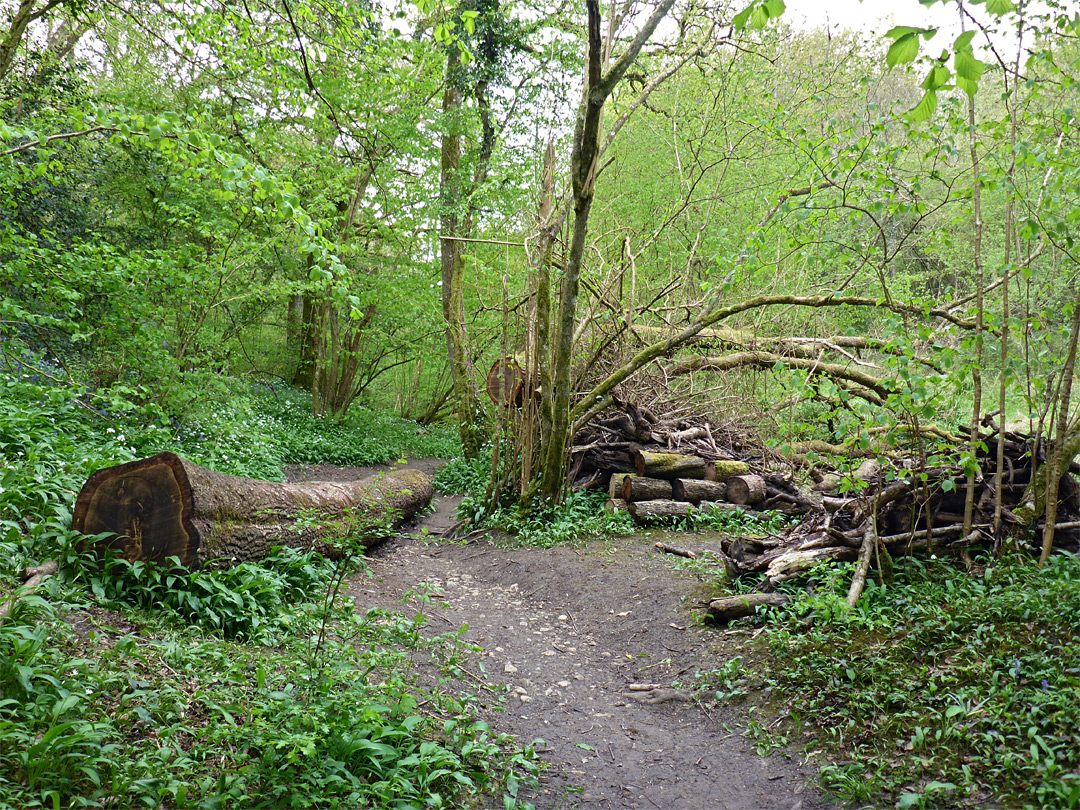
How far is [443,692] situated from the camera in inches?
152

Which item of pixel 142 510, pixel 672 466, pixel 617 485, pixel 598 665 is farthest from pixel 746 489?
pixel 142 510

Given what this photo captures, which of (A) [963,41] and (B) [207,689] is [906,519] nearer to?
(A) [963,41]

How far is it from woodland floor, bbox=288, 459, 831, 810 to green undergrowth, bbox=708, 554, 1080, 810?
302 millimetres

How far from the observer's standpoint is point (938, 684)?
3332 mm

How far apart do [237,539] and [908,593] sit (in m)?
4.91

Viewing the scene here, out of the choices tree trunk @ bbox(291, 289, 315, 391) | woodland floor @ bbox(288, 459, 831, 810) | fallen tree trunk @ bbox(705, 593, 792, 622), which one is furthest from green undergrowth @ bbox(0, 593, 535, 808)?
tree trunk @ bbox(291, 289, 315, 391)

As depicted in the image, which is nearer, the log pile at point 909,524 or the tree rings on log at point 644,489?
the log pile at point 909,524

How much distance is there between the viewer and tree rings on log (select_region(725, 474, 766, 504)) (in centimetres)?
842

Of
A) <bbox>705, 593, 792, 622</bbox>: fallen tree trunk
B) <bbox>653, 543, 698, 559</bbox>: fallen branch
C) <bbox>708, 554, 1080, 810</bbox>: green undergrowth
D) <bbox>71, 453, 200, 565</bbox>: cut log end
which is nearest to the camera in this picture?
<bbox>708, 554, 1080, 810</bbox>: green undergrowth

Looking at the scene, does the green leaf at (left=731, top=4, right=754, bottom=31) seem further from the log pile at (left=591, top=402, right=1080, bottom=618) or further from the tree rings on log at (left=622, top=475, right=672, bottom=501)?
the tree rings on log at (left=622, top=475, right=672, bottom=501)

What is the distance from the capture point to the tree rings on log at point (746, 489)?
8.42 metres

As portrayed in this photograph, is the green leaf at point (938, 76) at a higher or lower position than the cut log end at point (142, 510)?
higher

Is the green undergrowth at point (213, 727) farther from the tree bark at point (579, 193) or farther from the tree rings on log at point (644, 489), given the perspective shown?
the tree rings on log at point (644, 489)

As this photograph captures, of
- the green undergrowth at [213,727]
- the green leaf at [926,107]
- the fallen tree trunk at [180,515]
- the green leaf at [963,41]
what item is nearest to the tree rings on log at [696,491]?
the fallen tree trunk at [180,515]
